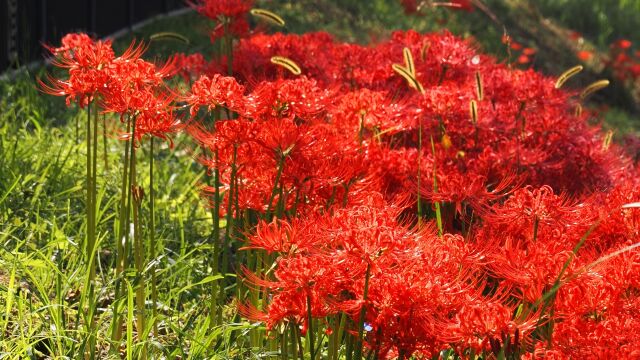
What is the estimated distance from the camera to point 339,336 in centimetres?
321

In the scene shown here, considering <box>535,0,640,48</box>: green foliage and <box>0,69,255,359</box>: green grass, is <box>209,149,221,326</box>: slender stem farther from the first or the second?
<box>535,0,640,48</box>: green foliage

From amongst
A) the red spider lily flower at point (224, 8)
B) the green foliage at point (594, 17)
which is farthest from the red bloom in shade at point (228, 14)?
the green foliage at point (594, 17)

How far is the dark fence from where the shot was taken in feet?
26.6

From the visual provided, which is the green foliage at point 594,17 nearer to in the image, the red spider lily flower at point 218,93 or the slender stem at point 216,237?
the slender stem at point 216,237

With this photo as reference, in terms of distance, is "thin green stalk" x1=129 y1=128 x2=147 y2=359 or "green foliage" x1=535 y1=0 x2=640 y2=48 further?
"green foliage" x1=535 y1=0 x2=640 y2=48

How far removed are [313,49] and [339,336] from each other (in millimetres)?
3095

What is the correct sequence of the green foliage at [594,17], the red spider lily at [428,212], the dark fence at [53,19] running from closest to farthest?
the red spider lily at [428,212] → the dark fence at [53,19] → the green foliage at [594,17]

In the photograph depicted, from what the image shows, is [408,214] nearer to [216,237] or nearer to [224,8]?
[216,237]

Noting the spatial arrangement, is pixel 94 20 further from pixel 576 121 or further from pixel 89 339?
pixel 89 339

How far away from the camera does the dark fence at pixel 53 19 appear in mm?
8117

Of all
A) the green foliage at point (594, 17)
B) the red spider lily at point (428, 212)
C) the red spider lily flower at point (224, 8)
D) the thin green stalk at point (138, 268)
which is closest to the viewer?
the red spider lily at point (428, 212)

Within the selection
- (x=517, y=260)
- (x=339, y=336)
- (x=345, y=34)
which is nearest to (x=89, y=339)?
(x=339, y=336)

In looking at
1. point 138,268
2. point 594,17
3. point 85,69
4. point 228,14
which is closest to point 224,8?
point 228,14

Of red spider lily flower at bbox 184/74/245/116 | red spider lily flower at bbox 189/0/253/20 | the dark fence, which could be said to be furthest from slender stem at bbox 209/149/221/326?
the dark fence
